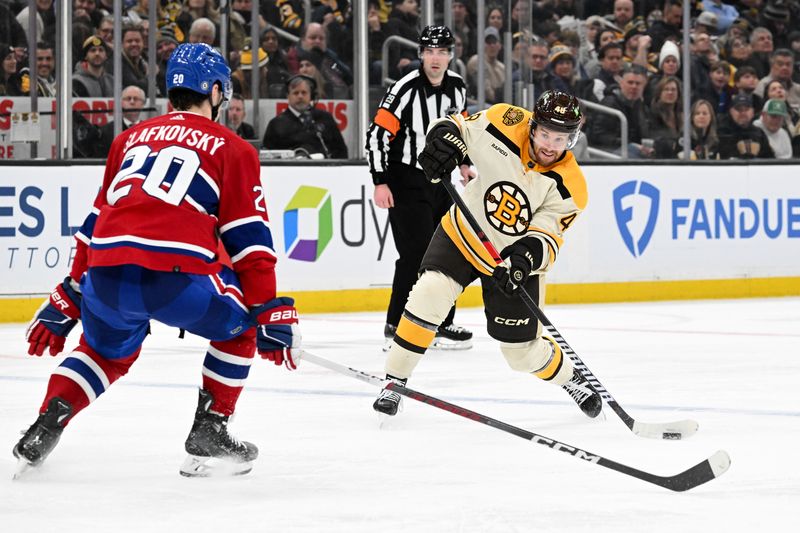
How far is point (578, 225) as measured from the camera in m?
7.68

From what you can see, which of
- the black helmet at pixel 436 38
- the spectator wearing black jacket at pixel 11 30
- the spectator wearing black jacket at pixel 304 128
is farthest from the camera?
the spectator wearing black jacket at pixel 304 128

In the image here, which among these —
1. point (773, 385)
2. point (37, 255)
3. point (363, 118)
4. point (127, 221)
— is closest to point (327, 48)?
point (363, 118)

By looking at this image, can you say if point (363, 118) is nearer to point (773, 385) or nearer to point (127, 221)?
point (773, 385)

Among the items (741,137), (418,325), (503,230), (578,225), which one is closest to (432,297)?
(418,325)

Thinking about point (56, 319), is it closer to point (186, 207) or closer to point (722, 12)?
point (186, 207)

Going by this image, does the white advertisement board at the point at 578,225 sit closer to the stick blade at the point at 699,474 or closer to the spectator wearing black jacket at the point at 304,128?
the spectator wearing black jacket at the point at 304,128

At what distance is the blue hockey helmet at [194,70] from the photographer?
8.84ft

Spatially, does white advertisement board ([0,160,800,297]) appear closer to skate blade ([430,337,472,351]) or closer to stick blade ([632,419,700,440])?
skate blade ([430,337,472,351])

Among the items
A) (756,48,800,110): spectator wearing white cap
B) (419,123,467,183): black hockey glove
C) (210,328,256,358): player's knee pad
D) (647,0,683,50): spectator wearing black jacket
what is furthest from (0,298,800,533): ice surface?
(756,48,800,110): spectator wearing white cap

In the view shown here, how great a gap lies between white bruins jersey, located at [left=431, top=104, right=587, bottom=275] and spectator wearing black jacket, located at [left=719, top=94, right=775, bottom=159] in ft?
16.4

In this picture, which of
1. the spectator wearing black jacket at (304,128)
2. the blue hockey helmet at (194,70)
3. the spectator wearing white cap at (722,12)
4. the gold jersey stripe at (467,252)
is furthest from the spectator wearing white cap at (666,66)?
the blue hockey helmet at (194,70)

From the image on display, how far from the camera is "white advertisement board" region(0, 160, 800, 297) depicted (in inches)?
255

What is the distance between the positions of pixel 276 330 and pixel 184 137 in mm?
421

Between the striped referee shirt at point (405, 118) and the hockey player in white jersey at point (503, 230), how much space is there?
4.88 ft
